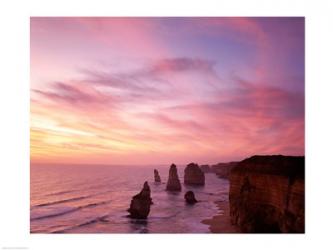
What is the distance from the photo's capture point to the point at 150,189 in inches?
279

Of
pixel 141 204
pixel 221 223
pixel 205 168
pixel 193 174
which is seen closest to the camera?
pixel 221 223

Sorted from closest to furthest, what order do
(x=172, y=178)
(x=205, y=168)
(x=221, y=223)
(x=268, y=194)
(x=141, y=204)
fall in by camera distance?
(x=221, y=223), (x=268, y=194), (x=141, y=204), (x=205, y=168), (x=172, y=178)

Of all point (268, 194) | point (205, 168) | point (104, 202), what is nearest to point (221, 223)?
point (268, 194)

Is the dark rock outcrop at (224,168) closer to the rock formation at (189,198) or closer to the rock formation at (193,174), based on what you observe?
the rock formation at (193,174)

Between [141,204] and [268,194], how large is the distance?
2.09 meters

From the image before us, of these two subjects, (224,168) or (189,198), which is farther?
(189,198)

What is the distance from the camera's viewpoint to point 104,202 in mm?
6695

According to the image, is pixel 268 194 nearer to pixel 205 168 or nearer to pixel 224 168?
pixel 224 168

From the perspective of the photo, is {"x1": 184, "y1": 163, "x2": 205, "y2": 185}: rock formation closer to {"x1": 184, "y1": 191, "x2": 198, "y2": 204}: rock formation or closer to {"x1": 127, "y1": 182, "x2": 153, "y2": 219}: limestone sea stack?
{"x1": 184, "y1": 191, "x2": 198, "y2": 204}: rock formation

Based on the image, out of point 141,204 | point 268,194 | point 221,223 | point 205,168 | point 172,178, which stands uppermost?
point 205,168

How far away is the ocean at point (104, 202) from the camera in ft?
19.9
